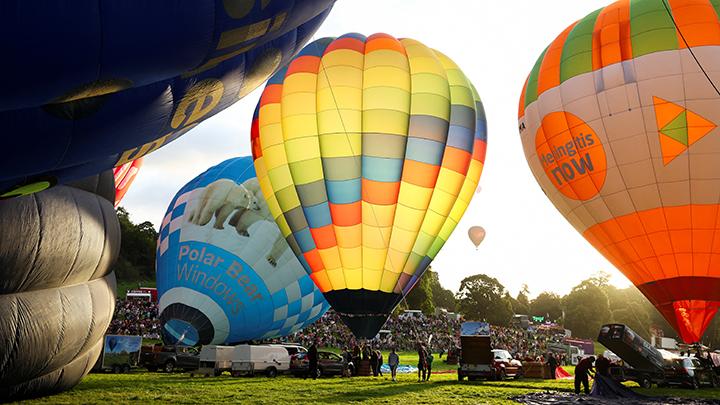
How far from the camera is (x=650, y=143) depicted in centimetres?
1750

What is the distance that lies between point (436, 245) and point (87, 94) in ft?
55.4

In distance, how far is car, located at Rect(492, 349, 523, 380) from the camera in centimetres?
2017

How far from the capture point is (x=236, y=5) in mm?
4012

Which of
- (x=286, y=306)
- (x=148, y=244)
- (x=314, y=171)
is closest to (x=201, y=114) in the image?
(x=314, y=171)

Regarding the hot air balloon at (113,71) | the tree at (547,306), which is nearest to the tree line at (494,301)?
the tree at (547,306)

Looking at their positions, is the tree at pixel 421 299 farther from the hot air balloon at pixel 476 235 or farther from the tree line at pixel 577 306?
the hot air balloon at pixel 476 235

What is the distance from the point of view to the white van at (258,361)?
63.5 ft

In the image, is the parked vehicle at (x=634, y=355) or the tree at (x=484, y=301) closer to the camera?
the parked vehicle at (x=634, y=355)

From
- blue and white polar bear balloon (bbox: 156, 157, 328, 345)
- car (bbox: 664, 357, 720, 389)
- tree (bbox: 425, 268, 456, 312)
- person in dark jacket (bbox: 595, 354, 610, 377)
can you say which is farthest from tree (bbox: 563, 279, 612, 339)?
person in dark jacket (bbox: 595, 354, 610, 377)

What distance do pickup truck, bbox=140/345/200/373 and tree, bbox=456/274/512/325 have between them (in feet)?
210

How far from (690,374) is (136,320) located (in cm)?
3032

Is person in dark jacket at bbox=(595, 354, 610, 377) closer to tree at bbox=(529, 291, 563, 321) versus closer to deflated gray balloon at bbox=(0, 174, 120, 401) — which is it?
deflated gray balloon at bbox=(0, 174, 120, 401)

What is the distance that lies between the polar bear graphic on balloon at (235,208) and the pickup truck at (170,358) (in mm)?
3991

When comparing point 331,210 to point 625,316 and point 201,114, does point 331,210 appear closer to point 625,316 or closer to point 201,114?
point 201,114
